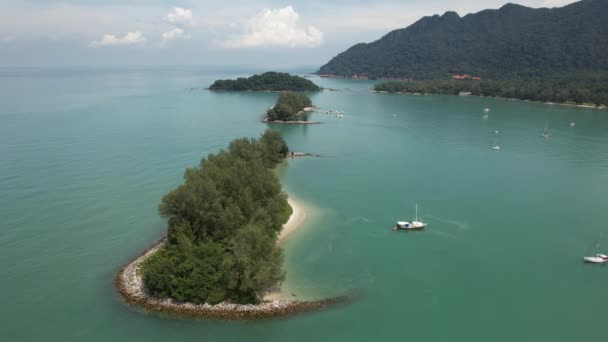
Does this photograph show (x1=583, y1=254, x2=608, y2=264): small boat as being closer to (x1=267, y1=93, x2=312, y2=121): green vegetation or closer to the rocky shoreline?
the rocky shoreline


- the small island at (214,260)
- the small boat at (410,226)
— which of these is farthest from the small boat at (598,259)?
the small island at (214,260)

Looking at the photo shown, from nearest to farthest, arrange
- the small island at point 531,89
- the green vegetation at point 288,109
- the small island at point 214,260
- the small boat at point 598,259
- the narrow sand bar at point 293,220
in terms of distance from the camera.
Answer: the small island at point 214,260 → the small boat at point 598,259 → the narrow sand bar at point 293,220 → the green vegetation at point 288,109 → the small island at point 531,89

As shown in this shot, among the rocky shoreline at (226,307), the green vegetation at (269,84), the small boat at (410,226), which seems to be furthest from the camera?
the green vegetation at (269,84)

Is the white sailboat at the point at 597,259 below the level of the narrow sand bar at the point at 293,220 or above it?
below

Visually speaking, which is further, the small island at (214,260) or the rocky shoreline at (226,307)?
the small island at (214,260)

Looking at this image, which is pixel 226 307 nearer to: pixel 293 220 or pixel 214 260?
pixel 214 260

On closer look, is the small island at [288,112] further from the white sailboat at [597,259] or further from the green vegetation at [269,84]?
the white sailboat at [597,259]

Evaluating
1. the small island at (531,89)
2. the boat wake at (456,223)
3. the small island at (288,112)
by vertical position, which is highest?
the small island at (531,89)

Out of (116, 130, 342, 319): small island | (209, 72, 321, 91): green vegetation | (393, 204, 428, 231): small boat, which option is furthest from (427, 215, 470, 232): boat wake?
(209, 72, 321, 91): green vegetation

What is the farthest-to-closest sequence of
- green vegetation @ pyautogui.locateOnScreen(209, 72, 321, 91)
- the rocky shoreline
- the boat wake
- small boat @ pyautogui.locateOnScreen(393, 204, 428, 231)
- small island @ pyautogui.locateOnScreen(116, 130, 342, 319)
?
green vegetation @ pyautogui.locateOnScreen(209, 72, 321, 91)
the boat wake
small boat @ pyautogui.locateOnScreen(393, 204, 428, 231)
small island @ pyautogui.locateOnScreen(116, 130, 342, 319)
the rocky shoreline
